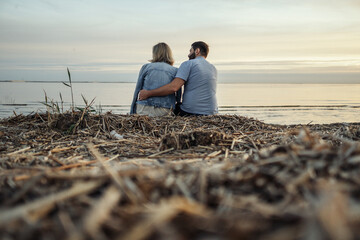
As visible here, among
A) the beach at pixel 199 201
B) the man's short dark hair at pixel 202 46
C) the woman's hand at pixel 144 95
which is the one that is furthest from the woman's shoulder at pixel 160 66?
the beach at pixel 199 201

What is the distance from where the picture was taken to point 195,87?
696cm

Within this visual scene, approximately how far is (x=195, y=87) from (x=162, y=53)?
4.00 feet

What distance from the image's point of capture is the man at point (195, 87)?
22.1ft

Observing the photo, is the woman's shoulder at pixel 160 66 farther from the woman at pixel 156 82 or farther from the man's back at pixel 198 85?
the man's back at pixel 198 85

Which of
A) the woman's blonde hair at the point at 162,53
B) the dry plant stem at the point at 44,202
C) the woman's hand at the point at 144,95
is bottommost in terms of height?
the woman's hand at the point at 144,95

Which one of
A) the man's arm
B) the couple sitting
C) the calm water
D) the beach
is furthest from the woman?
the beach

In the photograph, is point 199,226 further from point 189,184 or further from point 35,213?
point 35,213

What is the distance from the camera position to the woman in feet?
22.7

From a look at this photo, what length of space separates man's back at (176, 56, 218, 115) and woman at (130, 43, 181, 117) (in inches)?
13.1

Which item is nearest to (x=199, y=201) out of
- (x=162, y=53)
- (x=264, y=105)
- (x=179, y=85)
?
(x=179, y=85)

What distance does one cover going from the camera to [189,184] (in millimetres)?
1187

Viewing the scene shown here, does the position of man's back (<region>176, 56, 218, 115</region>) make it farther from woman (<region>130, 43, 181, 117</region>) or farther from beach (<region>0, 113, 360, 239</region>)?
beach (<region>0, 113, 360, 239</region>)

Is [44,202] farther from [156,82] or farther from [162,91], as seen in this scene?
[156,82]

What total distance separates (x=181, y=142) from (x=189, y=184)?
177 centimetres
